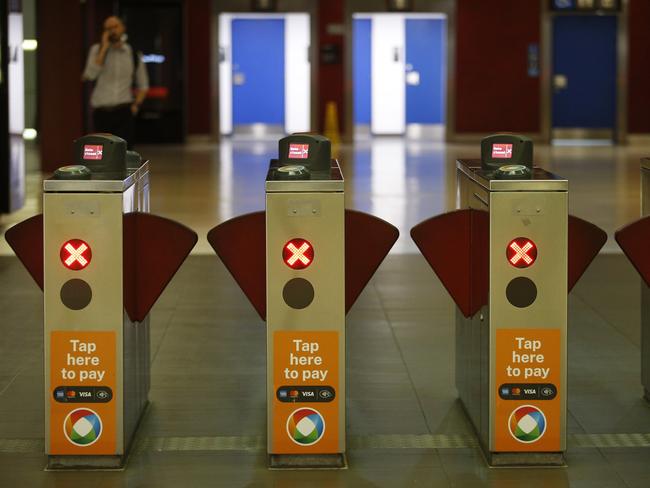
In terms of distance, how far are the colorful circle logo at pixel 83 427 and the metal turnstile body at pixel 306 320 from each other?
51 centimetres

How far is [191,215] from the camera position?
33.3ft

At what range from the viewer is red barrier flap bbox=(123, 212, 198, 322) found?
3963 mm

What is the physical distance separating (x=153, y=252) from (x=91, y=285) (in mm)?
330

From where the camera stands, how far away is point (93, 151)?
154 inches

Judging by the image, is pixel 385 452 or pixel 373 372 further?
pixel 373 372

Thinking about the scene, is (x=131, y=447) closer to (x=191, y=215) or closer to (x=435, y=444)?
(x=435, y=444)

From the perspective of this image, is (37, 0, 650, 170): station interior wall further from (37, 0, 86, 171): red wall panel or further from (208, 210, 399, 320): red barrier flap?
(208, 210, 399, 320): red barrier flap

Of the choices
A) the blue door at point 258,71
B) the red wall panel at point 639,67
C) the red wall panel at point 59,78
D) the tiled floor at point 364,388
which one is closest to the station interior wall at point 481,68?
the red wall panel at point 639,67

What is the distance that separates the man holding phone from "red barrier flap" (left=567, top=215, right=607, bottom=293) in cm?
697

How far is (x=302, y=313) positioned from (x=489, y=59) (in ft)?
60.3

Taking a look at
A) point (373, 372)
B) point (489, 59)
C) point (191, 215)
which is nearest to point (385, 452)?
point (373, 372)

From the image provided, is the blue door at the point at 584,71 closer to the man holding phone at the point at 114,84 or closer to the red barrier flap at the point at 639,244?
the man holding phone at the point at 114,84

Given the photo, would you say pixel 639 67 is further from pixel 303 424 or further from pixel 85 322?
pixel 85 322

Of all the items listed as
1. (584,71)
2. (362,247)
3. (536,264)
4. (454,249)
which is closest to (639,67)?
(584,71)
